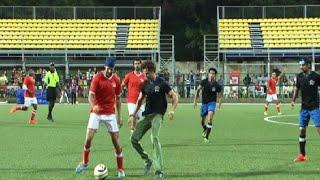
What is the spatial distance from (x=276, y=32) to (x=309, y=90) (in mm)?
39375

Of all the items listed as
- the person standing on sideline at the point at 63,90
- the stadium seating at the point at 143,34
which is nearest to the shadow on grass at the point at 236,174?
the person standing on sideline at the point at 63,90

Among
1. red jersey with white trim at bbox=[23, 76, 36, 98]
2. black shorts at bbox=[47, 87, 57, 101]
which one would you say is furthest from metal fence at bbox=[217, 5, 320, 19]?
red jersey with white trim at bbox=[23, 76, 36, 98]

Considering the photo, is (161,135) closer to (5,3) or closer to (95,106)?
(95,106)

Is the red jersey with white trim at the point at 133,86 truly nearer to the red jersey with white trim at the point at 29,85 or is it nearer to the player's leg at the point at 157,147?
the player's leg at the point at 157,147

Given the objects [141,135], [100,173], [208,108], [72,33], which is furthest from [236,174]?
[72,33]

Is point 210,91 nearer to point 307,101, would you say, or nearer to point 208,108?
point 208,108

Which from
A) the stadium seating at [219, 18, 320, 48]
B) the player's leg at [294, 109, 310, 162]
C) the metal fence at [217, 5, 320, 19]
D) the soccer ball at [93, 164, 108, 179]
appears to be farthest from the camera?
the metal fence at [217, 5, 320, 19]

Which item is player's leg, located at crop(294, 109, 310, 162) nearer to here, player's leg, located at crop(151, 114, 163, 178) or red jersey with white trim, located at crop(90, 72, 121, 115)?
player's leg, located at crop(151, 114, 163, 178)

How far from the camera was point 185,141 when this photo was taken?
1955 centimetres

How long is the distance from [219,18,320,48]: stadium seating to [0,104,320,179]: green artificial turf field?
87.3 feet

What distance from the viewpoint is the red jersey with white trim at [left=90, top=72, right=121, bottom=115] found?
1298cm

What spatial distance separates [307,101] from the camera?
602 inches

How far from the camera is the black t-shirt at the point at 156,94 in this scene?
42.1 feet

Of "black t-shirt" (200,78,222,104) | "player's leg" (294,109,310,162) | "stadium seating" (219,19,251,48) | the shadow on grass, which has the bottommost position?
the shadow on grass
